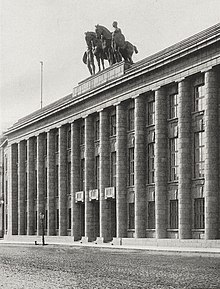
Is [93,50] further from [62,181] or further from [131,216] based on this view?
[131,216]

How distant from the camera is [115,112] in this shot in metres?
54.9

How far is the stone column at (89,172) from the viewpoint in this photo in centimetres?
5741

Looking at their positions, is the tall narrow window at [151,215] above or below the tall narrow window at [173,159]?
below

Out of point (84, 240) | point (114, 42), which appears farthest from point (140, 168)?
point (114, 42)

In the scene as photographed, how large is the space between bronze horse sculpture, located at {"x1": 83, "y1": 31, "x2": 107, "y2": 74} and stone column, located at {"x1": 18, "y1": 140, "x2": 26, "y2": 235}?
19.6m

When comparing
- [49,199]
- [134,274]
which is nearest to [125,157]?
[49,199]

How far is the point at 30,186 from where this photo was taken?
7212 cm

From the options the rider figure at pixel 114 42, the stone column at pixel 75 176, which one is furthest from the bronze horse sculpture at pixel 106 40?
the stone column at pixel 75 176

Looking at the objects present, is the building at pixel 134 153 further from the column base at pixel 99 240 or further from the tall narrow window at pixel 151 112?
the column base at pixel 99 240

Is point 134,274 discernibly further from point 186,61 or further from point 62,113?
point 62,113

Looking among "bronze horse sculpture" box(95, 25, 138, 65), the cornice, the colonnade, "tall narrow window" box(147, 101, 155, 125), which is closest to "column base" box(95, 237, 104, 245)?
the colonnade

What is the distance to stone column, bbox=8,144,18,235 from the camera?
247 ft

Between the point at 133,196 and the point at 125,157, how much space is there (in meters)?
3.58

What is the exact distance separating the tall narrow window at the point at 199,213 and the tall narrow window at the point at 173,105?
6862 mm
